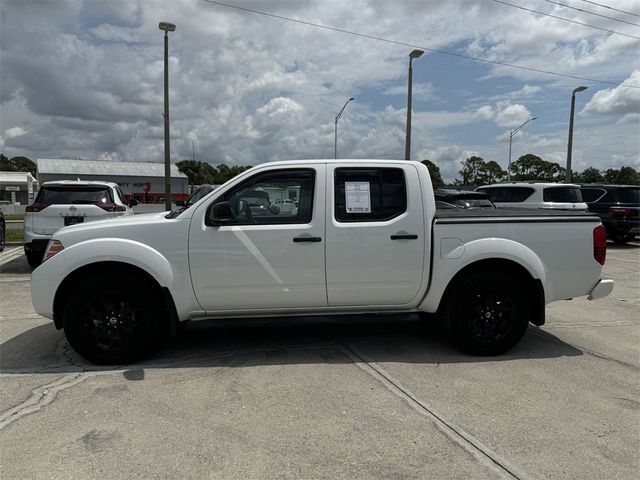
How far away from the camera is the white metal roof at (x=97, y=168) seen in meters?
63.0

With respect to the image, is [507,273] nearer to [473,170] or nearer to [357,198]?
[357,198]

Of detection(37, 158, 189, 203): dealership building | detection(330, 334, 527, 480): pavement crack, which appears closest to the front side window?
detection(330, 334, 527, 480): pavement crack

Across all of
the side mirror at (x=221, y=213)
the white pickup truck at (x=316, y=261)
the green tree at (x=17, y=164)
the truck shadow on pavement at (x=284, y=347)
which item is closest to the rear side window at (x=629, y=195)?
the truck shadow on pavement at (x=284, y=347)

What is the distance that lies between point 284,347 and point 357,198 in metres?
1.68

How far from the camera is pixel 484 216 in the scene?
4816mm

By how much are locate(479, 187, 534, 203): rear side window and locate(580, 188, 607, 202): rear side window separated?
9.23 ft

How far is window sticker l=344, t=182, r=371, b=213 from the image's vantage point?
183 inches

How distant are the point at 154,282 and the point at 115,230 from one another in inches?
22.7

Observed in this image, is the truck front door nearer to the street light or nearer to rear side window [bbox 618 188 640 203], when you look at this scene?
rear side window [bbox 618 188 640 203]

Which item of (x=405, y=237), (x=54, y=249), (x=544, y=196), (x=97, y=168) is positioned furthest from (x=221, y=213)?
(x=97, y=168)

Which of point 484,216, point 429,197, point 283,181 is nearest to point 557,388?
point 484,216

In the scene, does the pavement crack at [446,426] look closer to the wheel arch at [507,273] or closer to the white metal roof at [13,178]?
the wheel arch at [507,273]

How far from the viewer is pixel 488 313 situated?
15.8 feet

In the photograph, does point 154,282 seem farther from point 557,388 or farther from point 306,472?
point 557,388
